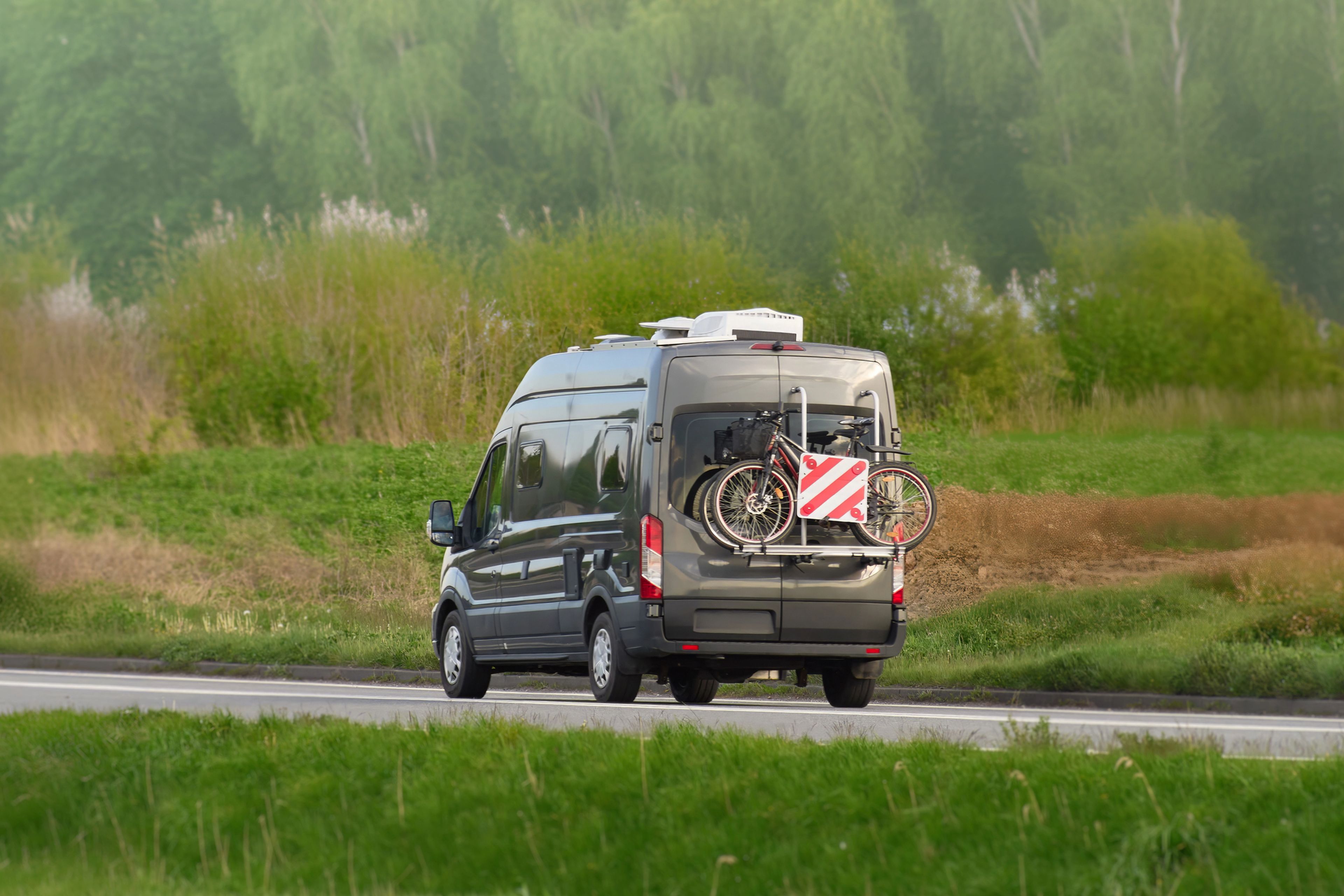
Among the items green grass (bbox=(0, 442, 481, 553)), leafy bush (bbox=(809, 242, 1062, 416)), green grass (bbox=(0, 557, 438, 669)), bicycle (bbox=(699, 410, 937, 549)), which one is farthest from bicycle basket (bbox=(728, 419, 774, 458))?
leafy bush (bbox=(809, 242, 1062, 416))

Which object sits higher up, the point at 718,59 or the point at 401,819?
the point at 718,59

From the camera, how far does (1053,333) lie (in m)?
34.2

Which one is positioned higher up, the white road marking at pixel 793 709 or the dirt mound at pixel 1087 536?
the dirt mound at pixel 1087 536

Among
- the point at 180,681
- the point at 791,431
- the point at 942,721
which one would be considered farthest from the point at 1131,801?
the point at 180,681

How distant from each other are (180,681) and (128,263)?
43.8m

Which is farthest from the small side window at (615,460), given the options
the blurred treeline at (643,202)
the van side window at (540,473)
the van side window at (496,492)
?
the blurred treeline at (643,202)

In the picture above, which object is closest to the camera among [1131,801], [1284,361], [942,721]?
[1131,801]

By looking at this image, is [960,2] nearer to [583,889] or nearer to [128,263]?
[128,263]

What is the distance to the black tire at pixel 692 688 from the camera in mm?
15203

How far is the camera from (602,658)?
532 inches

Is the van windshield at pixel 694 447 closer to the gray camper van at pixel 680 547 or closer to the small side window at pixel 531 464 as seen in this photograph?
the gray camper van at pixel 680 547

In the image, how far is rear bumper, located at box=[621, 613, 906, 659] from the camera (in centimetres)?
1266

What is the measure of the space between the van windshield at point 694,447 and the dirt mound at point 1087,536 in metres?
8.12

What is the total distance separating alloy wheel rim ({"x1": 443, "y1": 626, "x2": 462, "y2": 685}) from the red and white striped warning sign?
4.37 metres
